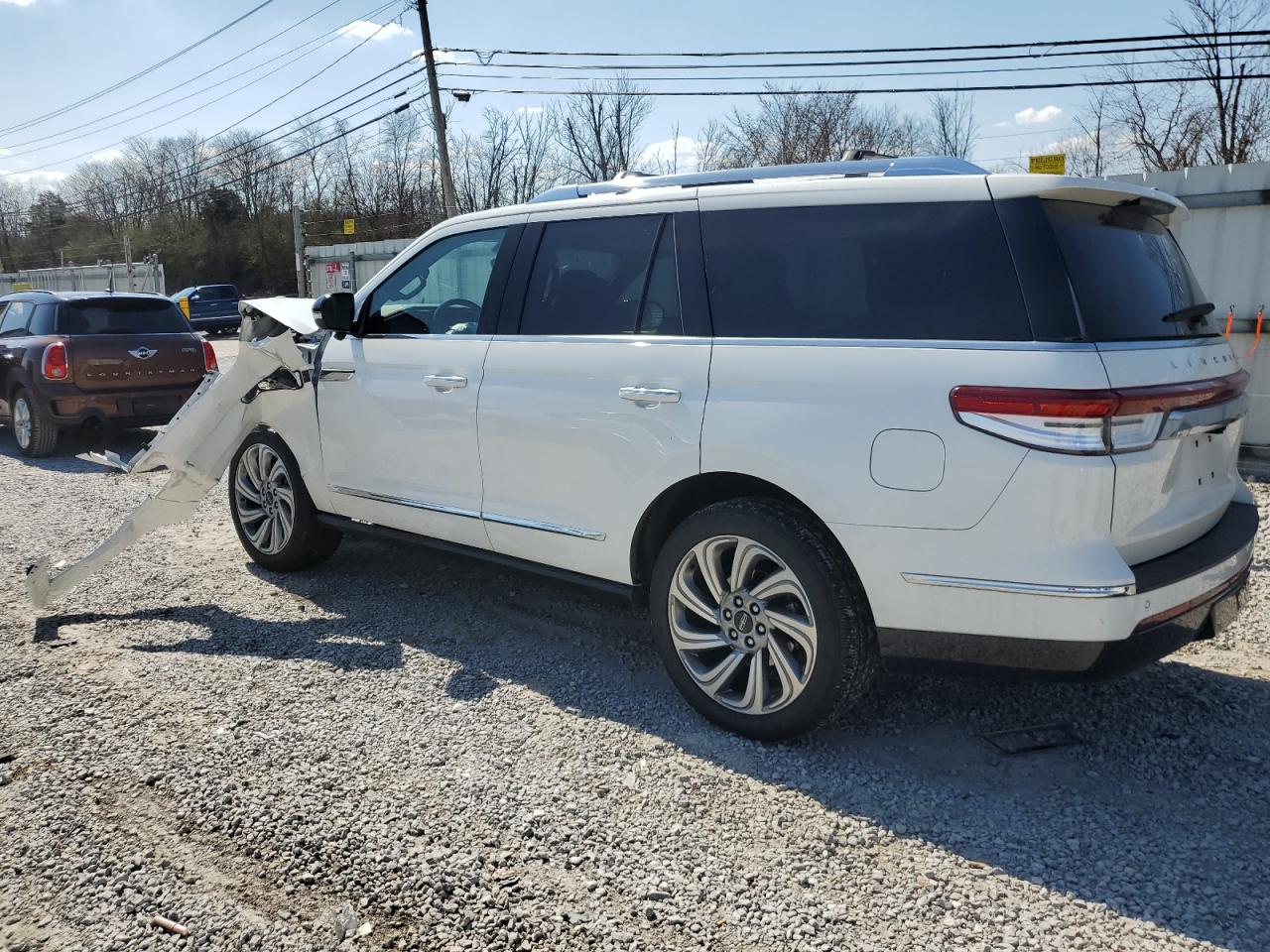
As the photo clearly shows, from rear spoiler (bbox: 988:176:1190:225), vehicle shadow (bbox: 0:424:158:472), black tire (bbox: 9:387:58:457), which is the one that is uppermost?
rear spoiler (bbox: 988:176:1190:225)

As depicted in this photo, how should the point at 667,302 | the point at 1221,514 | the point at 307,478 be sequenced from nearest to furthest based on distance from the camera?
the point at 1221,514 < the point at 667,302 < the point at 307,478

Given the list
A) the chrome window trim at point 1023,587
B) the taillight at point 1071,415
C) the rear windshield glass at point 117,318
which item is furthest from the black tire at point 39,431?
the taillight at point 1071,415

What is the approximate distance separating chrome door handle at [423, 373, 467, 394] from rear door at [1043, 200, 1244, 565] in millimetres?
2472

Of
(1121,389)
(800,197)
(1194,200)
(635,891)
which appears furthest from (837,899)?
(1194,200)

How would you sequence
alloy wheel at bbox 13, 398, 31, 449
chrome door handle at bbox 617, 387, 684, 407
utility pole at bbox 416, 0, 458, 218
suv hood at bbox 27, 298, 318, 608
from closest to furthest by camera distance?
1. chrome door handle at bbox 617, 387, 684, 407
2. suv hood at bbox 27, 298, 318, 608
3. alloy wheel at bbox 13, 398, 31, 449
4. utility pole at bbox 416, 0, 458, 218

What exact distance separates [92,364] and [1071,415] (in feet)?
33.2

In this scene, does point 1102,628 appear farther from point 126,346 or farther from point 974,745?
point 126,346

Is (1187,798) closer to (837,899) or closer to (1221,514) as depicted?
(1221,514)

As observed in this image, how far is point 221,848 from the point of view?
112 inches

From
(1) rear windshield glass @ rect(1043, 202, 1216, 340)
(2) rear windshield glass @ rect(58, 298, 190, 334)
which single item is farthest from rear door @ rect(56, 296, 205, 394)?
(1) rear windshield glass @ rect(1043, 202, 1216, 340)

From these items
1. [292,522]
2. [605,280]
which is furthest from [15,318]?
[605,280]

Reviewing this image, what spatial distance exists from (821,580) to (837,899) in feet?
3.19

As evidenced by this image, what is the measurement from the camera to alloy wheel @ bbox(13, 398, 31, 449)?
10234 mm

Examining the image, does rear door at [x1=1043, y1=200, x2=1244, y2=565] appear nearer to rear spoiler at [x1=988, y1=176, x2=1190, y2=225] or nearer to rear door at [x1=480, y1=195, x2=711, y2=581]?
rear spoiler at [x1=988, y1=176, x2=1190, y2=225]
